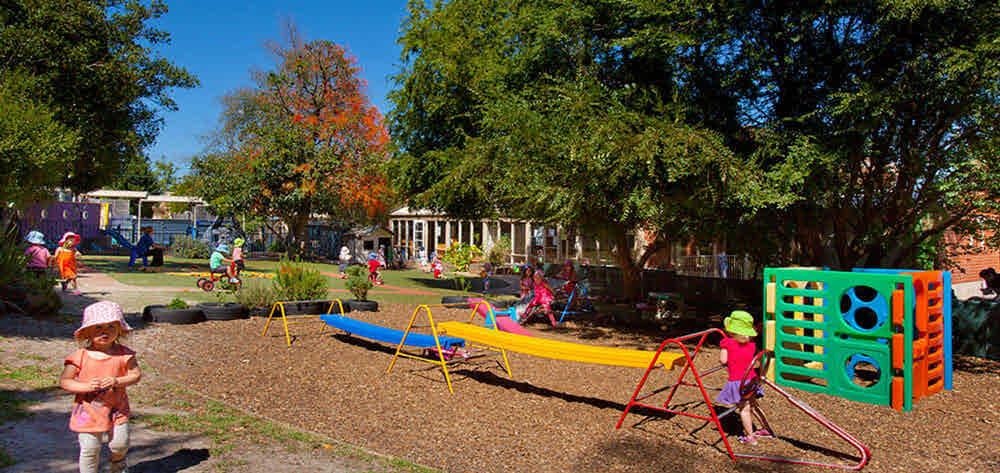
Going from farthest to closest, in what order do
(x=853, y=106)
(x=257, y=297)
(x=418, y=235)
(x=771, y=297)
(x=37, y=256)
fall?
1. (x=418, y=235)
2. (x=257, y=297)
3. (x=37, y=256)
4. (x=853, y=106)
5. (x=771, y=297)

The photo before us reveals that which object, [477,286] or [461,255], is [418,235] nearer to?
[461,255]

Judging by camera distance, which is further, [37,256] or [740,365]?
[37,256]

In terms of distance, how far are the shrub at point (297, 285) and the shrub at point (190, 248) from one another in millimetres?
22727

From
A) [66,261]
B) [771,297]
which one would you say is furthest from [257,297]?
[771,297]

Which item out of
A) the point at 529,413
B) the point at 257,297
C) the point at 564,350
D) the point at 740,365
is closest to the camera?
the point at 740,365

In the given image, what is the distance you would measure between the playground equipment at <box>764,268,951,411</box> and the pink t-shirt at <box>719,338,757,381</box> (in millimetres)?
2409

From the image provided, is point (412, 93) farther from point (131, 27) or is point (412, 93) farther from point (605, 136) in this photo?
point (605, 136)

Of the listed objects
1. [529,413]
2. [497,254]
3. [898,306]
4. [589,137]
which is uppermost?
[589,137]

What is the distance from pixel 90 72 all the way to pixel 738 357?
60.0 ft

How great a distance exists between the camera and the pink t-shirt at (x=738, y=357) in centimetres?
581

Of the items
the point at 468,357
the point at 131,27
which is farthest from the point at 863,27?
the point at 131,27

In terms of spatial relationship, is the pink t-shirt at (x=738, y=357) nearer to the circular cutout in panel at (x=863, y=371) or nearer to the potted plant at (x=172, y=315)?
the circular cutout in panel at (x=863, y=371)

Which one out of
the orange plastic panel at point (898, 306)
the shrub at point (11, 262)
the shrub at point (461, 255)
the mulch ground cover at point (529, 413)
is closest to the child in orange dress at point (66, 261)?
the shrub at point (11, 262)

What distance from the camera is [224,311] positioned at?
454 inches
